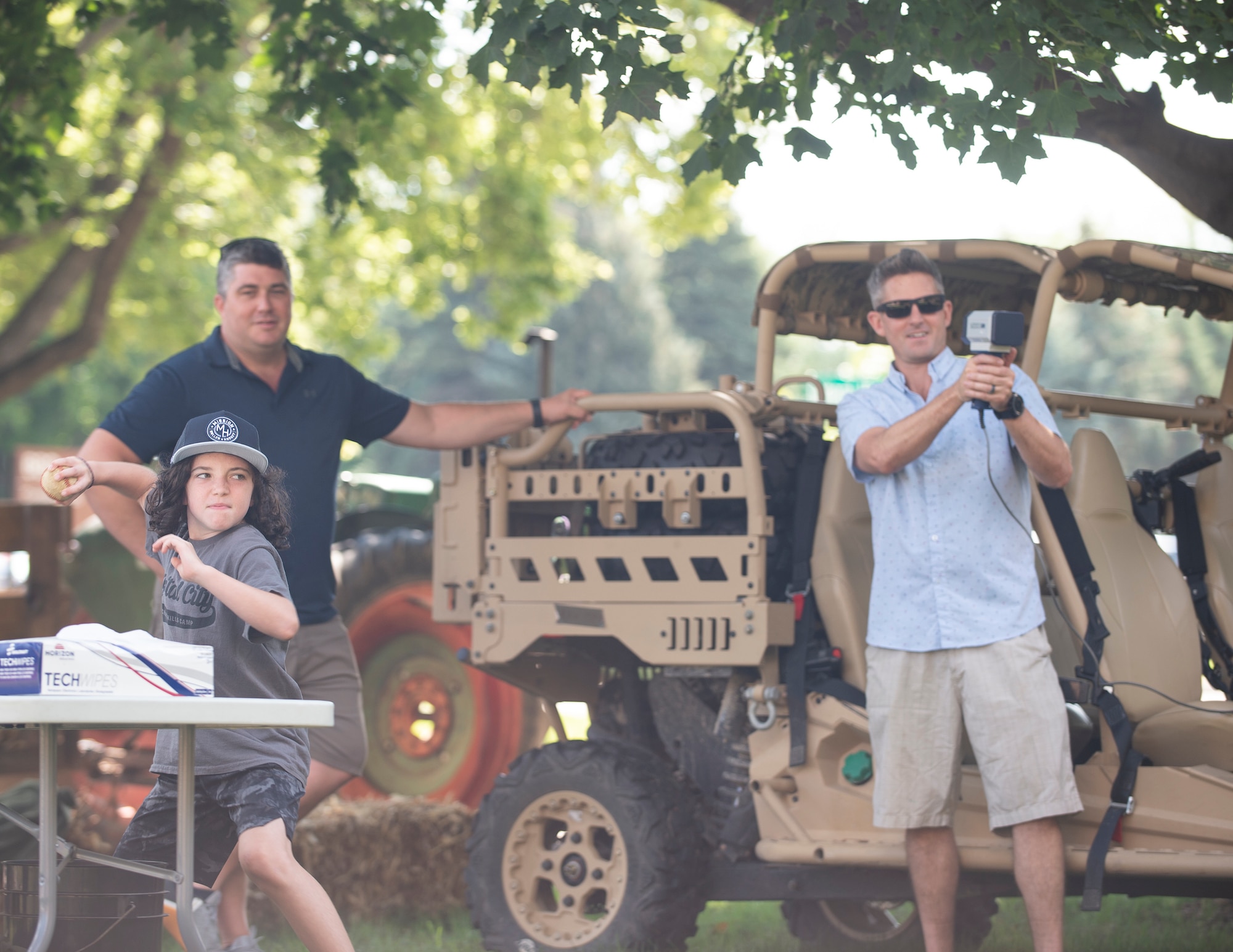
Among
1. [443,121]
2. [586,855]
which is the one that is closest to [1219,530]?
[586,855]

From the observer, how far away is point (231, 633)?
3.42m

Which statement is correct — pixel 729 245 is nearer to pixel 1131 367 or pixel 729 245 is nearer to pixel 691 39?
pixel 1131 367

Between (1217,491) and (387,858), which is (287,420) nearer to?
(387,858)

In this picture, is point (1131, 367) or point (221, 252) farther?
point (1131, 367)

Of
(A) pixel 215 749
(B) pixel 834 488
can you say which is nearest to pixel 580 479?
(B) pixel 834 488

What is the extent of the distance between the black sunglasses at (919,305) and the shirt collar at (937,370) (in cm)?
16

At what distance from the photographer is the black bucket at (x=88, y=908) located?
126 inches

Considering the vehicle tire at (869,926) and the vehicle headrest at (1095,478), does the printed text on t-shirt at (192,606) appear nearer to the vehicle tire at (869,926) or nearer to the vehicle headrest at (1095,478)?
the vehicle headrest at (1095,478)

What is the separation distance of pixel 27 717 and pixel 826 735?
283 centimetres

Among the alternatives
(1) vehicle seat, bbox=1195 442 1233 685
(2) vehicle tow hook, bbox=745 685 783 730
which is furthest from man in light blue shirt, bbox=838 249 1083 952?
(1) vehicle seat, bbox=1195 442 1233 685

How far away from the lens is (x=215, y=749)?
347 centimetres

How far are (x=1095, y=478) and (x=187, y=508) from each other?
3.01 meters

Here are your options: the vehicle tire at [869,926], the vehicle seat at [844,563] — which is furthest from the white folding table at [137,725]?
the vehicle tire at [869,926]

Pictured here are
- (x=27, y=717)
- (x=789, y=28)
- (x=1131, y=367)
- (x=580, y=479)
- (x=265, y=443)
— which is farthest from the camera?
(x=1131, y=367)
